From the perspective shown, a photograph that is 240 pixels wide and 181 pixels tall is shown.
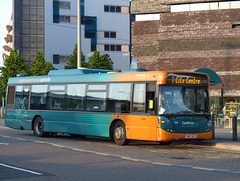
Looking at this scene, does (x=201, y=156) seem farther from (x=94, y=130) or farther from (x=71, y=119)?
(x=71, y=119)

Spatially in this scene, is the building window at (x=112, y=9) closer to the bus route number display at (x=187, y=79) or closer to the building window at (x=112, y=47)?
the building window at (x=112, y=47)

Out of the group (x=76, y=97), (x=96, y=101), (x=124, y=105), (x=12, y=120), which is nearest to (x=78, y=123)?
(x=76, y=97)

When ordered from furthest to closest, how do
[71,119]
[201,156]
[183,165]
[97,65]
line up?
[97,65] < [71,119] < [201,156] < [183,165]

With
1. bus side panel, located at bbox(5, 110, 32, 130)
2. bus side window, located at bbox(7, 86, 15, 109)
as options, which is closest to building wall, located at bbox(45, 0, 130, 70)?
bus side window, located at bbox(7, 86, 15, 109)

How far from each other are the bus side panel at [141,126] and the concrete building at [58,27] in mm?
69038

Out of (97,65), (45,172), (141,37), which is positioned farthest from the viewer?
(97,65)

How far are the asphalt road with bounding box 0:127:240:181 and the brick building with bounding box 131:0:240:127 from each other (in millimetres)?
23537

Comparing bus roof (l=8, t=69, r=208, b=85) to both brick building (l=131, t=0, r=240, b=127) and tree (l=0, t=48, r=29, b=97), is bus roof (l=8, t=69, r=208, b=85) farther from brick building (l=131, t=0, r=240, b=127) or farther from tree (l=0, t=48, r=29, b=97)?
tree (l=0, t=48, r=29, b=97)

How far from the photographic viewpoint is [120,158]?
44.9ft

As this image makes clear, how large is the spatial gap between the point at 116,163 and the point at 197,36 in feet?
98.1

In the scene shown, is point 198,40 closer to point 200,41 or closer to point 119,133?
point 200,41

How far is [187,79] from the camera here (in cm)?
1745

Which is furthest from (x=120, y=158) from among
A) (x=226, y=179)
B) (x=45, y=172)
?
(x=226, y=179)

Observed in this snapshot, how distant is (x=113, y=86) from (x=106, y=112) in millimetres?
1044
